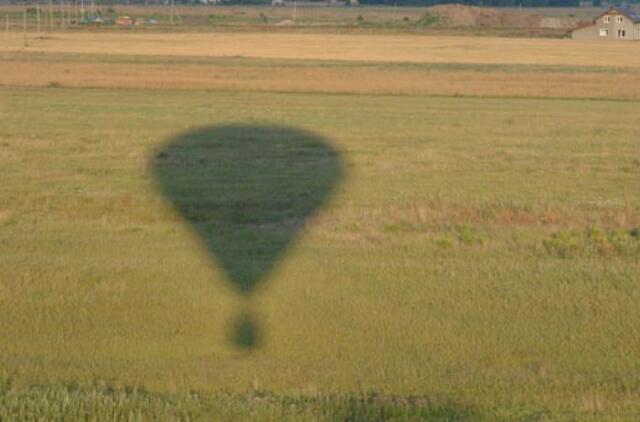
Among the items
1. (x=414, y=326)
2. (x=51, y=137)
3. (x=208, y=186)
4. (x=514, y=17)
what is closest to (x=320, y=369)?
(x=414, y=326)

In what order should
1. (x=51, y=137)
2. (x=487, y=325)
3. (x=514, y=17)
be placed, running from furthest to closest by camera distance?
1. (x=514, y=17)
2. (x=51, y=137)
3. (x=487, y=325)

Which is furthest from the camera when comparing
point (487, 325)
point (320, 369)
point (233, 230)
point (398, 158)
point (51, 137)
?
point (51, 137)

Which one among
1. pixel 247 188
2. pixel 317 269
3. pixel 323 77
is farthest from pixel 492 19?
pixel 317 269

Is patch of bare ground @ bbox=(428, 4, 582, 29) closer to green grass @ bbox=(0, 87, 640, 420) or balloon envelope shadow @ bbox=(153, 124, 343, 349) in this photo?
balloon envelope shadow @ bbox=(153, 124, 343, 349)

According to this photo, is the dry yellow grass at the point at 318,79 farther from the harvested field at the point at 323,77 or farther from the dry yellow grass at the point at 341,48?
the dry yellow grass at the point at 341,48

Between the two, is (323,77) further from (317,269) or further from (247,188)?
(317,269)

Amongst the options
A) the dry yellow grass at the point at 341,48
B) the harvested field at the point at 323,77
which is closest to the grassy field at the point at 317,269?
the harvested field at the point at 323,77

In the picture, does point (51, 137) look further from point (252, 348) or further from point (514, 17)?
point (514, 17)

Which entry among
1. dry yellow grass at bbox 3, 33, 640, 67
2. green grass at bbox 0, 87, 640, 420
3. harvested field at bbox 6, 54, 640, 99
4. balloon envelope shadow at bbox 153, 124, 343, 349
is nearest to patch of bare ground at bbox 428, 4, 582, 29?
dry yellow grass at bbox 3, 33, 640, 67
